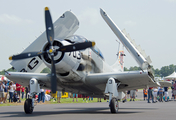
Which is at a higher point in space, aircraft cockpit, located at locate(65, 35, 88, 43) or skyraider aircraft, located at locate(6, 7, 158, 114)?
aircraft cockpit, located at locate(65, 35, 88, 43)

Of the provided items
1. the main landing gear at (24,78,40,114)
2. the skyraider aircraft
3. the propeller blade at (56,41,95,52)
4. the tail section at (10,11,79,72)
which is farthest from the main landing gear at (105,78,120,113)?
the main landing gear at (24,78,40,114)

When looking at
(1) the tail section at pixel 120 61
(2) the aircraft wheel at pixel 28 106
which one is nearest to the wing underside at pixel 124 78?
(2) the aircraft wheel at pixel 28 106

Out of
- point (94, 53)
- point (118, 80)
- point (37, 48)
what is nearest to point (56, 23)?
point (37, 48)

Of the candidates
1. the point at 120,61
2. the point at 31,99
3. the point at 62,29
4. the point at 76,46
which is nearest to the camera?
the point at 76,46

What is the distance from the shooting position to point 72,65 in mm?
13625

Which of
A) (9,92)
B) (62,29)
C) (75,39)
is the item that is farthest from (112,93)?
(9,92)

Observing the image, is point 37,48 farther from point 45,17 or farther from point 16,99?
point 16,99

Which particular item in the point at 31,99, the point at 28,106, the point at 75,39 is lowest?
the point at 28,106

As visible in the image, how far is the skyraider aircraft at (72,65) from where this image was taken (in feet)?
42.8

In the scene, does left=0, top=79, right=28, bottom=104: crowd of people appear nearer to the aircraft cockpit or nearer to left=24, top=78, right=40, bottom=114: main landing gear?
left=24, top=78, right=40, bottom=114: main landing gear

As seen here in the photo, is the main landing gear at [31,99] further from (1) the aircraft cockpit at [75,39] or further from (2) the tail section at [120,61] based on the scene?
(2) the tail section at [120,61]

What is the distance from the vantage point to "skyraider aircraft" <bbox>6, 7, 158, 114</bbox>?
42.8 feet

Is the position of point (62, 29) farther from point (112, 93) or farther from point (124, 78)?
point (112, 93)

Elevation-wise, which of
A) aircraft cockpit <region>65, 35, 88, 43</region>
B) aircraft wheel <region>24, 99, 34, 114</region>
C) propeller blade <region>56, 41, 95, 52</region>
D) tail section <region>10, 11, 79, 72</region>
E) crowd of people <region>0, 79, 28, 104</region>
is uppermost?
tail section <region>10, 11, 79, 72</region>
